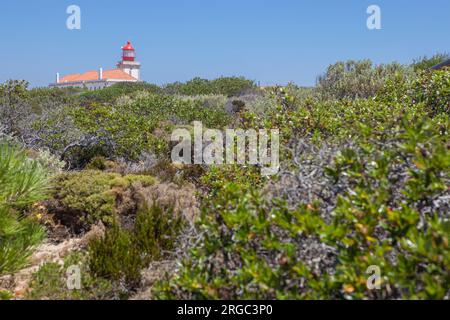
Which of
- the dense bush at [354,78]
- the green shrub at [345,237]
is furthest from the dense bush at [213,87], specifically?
the green shrub at [345,237]

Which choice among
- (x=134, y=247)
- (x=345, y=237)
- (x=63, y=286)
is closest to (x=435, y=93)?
(x=134, y=247)

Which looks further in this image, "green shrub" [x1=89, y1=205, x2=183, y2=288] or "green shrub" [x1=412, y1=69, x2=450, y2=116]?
"green shrub" [x1=412, y1=69, x2=450, y2=116]

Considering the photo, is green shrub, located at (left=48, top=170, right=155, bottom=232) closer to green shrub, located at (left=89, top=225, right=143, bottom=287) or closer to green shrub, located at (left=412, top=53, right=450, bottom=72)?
green shrub, located at (left=89, top=225, right=143, bottom=287)

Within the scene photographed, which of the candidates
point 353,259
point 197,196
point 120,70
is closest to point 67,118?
point 197,196

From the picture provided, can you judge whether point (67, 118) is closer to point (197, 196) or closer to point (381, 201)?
point (197, 196)

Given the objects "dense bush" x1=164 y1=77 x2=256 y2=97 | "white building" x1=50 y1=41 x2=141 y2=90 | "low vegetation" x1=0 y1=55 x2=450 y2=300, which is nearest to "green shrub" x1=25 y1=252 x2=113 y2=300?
"low vegetation" x1=0 y1=55 x2=450 y2=300

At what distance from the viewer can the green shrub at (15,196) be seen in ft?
14.4

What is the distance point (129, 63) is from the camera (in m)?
97.5

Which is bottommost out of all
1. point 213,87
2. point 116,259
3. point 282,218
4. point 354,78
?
point 116,259

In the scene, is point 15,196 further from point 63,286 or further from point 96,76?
point 96,76

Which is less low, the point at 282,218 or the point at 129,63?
the point at 129,63

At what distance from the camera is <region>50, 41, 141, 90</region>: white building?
89.6 meters

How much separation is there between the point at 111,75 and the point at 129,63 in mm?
8083
